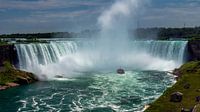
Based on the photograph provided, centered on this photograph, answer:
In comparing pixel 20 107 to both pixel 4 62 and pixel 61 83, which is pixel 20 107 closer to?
pixel 61 83

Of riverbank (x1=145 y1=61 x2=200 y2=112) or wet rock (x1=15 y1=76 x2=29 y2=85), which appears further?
wet rock (x1=15 y1=76 x2=29 y2=85)

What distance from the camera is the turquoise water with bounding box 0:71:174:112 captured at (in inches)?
1635

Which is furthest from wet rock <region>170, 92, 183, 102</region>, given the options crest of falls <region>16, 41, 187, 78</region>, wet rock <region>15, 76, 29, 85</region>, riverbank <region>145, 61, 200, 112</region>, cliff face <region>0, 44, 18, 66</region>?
cliff face <region>0, 44, 18, 66</region>

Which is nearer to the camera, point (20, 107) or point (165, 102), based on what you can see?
point (165, 102)

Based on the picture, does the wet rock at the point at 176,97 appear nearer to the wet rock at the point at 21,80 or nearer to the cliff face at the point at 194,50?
the wet rock at the point at 21,80

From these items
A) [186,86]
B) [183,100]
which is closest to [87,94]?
[186,86]

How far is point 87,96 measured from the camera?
4822cm

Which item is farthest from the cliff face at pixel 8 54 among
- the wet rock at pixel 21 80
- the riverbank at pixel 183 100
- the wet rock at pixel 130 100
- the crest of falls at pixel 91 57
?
the riverbank at pixel 183 100

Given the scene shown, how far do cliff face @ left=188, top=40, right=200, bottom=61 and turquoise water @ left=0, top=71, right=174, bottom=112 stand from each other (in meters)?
18.5

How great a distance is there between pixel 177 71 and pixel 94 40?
33498 millimetres

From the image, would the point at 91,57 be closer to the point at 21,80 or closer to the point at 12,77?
the point at 21,80

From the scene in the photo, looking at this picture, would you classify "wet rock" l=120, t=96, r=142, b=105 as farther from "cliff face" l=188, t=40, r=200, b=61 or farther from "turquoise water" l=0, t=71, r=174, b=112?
"cliff face" l=188, t=40, r=200, b=61

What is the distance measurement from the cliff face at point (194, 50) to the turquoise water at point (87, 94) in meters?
18.5

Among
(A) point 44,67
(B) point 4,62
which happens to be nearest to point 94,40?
(A) point 44,67
